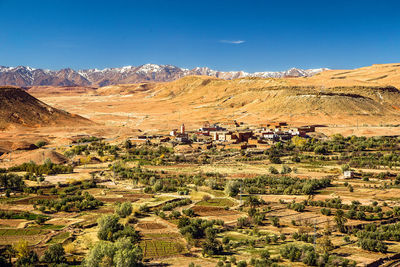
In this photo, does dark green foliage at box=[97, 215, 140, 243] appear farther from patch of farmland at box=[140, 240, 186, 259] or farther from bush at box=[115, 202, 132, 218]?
bush at box=[115, 202, 132, 218]

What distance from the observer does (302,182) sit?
37844mm

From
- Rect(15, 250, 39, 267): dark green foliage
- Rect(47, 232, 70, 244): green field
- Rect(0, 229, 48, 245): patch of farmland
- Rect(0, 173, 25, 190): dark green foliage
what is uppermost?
Rect(0, 173, 25, 190): dark green foliage

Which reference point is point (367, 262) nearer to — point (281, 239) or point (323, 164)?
point (281, 239)

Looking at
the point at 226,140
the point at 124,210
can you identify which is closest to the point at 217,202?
the point at 124,210

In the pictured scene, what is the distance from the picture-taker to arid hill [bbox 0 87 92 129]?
89344 mm

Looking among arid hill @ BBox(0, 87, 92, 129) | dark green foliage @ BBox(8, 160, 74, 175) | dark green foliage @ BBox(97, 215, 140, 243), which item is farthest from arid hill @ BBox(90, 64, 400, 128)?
dark green foliage @ BBox(97, 215, 140, 243)

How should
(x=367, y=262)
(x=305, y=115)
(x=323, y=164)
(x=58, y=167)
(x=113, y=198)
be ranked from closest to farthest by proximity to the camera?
1. (x=367, y=262)
2. (x=113, y=198)
3. (x=58, y=167)
4. (x=323, y=164)
5. (x=305, y=115)

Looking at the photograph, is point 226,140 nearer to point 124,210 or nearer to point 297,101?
point 124,210

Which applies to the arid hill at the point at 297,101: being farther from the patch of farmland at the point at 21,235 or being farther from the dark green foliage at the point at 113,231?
the patch of farmland at the point at 21,235

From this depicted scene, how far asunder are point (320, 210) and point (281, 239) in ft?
24.8

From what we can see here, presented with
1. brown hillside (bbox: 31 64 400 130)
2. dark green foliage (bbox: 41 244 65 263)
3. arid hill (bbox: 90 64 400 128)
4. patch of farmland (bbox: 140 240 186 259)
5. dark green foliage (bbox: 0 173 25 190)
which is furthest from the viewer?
arid hill (bbox: 90 64 400 128)

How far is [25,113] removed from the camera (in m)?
93.9

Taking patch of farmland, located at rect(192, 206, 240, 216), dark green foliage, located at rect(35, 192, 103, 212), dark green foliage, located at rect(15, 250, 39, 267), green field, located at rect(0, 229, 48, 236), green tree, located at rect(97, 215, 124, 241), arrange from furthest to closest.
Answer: dark green foliage, located at rect(35, 192, 103, 212) → patch of farmland, located at rect(192, 206, 240, 216) → green field, located at rect(0, 229, 48, 236) → green tree, located at rect(97, 215, 124, 241) → dark green foliage, located at rect(15, 250, 39, 267)

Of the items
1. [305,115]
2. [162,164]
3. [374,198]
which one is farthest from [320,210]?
[305,115]
